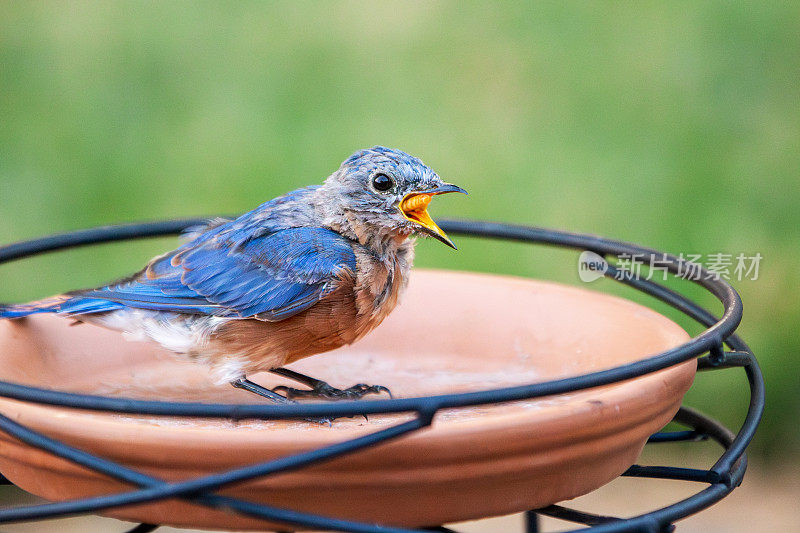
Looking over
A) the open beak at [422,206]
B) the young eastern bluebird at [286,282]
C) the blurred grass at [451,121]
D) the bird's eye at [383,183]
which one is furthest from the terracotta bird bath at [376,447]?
the blurred grass at [451,121]

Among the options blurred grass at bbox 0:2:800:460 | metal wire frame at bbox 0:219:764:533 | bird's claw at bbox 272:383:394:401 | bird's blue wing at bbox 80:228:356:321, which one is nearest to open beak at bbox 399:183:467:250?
bird's blue wing at bbox 80:228:356:321

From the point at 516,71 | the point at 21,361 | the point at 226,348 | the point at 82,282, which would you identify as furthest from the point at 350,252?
the point at 516,71

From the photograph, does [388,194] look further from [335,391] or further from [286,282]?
[335,391]

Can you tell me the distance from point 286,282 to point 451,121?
357 centimetres

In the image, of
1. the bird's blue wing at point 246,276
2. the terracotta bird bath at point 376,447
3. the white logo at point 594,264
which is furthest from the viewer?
the white logo at point 594,264

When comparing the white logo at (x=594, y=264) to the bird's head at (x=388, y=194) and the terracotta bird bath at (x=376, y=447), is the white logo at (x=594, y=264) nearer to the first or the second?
the terracotta bird bath at (x=376, y=447)

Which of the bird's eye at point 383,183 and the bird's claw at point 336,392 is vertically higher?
the bird's eye at point 383,183

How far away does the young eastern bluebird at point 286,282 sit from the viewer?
2576 mm

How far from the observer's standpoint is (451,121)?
19.6 feet

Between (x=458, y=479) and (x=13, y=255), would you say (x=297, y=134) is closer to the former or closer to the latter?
(x=13, y=255)

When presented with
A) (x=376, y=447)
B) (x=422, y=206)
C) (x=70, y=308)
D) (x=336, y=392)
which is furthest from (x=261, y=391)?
(x=376, y=447)

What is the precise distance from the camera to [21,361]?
8.64ft

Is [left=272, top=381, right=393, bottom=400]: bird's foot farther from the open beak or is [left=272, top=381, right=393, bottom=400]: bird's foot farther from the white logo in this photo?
the white logo

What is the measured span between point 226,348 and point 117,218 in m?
3.00
